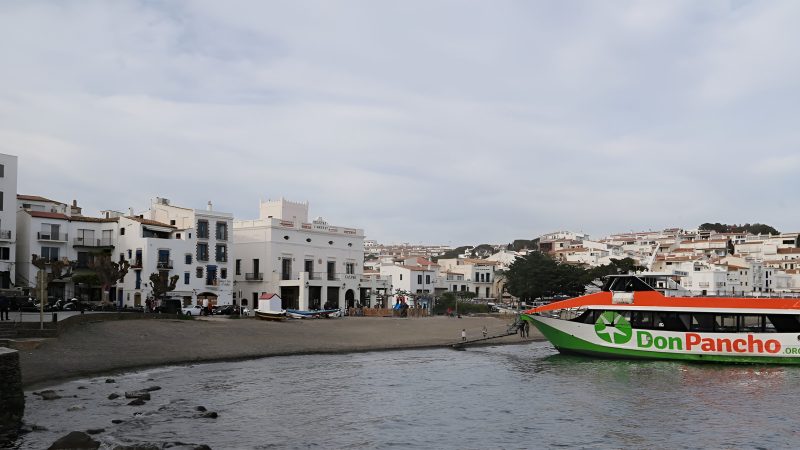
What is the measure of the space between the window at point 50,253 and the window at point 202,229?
11.4 metres

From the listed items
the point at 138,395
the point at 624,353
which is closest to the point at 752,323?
the point at 624,353

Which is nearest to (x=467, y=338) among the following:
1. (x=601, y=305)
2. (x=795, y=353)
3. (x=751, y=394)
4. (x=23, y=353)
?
(x=601, y=305)

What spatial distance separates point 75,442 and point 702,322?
32.6 meters

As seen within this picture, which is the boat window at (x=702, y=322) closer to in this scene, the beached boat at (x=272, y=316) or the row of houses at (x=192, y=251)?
the beached boat at (x=272, y=316)

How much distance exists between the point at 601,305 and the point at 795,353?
32.6ft

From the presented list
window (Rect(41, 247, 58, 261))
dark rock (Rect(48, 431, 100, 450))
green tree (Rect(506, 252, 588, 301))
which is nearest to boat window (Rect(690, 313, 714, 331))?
dark rock (Rect(48, 431, 100, 450))

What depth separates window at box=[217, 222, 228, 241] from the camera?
6631 cm

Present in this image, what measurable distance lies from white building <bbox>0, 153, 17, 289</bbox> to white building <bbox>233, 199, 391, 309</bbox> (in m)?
21.1

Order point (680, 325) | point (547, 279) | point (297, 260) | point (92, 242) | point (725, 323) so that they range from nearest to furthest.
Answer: point (725, 323)
point (680, 325)
point (92, 242)
point (297, 260)
point (547, 279)

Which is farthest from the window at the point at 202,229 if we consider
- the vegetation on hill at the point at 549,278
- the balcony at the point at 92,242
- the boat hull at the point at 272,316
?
the vegetation on hill at the point at 549,278

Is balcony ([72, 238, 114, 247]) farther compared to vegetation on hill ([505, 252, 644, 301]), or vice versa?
vegetation on hill ([505, 252, 644, 301])

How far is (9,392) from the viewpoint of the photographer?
755 inches

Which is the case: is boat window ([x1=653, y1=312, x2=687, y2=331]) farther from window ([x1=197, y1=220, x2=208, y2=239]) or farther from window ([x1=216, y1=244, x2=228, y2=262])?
window ([x1=197, y1=220, x2=208, y2=239])

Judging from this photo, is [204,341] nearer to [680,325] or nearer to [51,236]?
[680,325]
